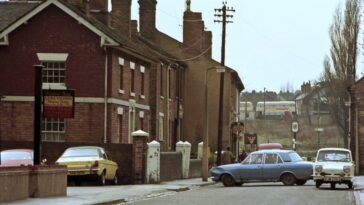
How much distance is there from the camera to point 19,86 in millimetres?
38938

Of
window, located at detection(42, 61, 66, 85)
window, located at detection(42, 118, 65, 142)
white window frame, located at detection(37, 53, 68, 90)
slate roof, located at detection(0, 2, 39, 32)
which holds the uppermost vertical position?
slate roof, located at detection(0, 2, 39, 32)

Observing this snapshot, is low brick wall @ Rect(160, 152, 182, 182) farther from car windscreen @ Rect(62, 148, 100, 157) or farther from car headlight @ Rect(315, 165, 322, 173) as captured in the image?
car headlight @ Rect(315, 165, 322, 173)

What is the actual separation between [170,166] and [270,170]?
20.6ft

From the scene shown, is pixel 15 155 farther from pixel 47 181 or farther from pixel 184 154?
pixel 184 154

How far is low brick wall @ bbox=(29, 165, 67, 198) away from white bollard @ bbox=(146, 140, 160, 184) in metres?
10.6

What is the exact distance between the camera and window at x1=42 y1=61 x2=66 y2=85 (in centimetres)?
3881

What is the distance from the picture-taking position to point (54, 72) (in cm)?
3897

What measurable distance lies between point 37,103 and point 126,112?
19.4m

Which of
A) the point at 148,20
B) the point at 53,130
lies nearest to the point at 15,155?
the point at 53,130

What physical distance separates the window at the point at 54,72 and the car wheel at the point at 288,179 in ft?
41.0

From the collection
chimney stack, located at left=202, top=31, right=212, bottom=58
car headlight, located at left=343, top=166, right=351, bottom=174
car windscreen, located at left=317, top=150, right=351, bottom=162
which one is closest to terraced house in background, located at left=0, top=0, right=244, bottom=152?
car windscreen, located at left=317, top=150, right=351, bottom=162

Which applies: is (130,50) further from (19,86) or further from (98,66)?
(19,86)

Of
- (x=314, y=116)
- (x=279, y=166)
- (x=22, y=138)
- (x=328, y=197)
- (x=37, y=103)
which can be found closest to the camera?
(x=37, y=103)

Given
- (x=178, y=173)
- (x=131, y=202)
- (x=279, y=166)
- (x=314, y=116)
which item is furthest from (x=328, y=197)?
(x=314, y=116)
